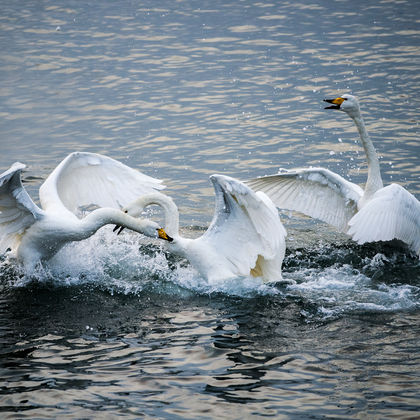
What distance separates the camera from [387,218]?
871 cm

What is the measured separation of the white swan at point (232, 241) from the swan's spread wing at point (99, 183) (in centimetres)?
124

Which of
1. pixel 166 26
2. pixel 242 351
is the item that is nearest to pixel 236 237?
pixel 242 351

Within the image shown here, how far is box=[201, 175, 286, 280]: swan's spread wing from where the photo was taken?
8031 millimetres

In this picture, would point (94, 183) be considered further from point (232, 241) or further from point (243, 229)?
point (243, 229)

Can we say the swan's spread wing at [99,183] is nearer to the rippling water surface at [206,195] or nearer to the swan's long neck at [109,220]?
the rippling water surface at [206,195]

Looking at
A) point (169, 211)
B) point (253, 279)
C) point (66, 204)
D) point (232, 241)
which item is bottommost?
point (253, 279)

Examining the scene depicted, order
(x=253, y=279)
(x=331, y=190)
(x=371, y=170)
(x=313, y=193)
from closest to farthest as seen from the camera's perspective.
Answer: (x=253, y=279) → (x=371, y=170) → (x=331, y=190) → (x=313, y=193)

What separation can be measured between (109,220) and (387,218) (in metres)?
3.07

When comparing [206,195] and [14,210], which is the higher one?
[14,210]

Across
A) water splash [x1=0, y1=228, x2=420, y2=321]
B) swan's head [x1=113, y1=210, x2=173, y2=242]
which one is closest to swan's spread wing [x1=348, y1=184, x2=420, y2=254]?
water splash [x1=0, y1=228, x2=420, y2=321]

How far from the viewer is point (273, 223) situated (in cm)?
827

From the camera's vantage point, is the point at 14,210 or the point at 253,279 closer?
the point at 14,210

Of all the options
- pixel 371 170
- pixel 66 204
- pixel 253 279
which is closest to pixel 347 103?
pixel 371 170

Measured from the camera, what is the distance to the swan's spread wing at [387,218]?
8.62 m
